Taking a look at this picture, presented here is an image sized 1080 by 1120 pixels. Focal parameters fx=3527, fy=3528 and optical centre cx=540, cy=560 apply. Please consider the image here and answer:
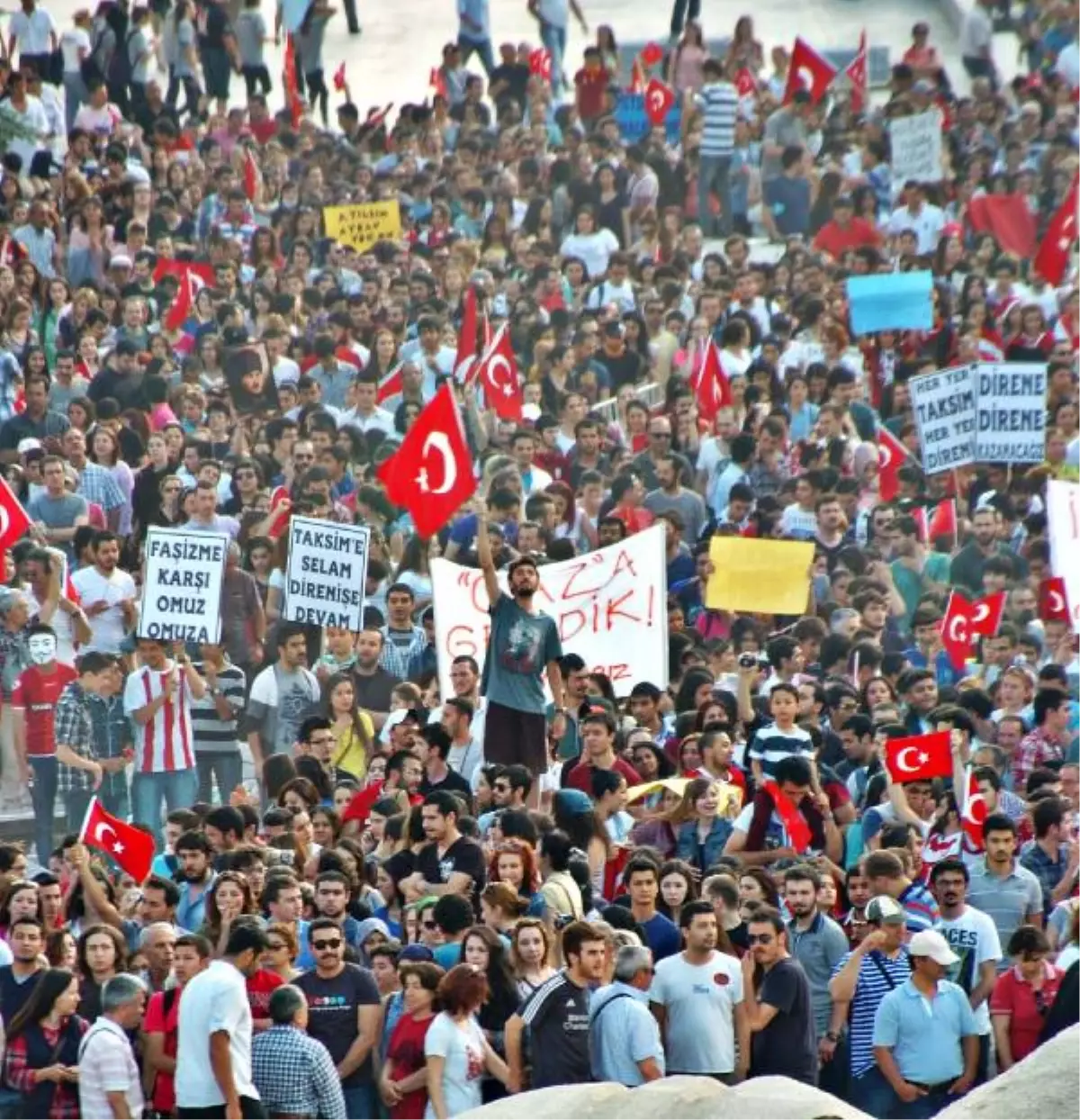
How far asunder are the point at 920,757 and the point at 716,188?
17428 millimetres

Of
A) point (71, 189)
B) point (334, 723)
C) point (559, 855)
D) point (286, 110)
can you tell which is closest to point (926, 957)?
point (559, 855)

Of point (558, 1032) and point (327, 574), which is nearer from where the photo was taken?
point (558, 1032)

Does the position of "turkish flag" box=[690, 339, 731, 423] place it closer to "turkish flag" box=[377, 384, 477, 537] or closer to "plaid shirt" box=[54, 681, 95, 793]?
"turkish flag" box=[377, 384, 477, 537]

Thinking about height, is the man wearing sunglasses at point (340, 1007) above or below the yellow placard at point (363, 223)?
below

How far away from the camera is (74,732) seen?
61.6 ft

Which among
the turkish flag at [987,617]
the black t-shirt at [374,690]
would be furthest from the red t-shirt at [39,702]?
the turkish flag at [987,617]

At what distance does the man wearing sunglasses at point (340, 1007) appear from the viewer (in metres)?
13.7

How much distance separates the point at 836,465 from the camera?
75.0 feet

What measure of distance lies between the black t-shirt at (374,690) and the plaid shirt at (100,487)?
3.51 m

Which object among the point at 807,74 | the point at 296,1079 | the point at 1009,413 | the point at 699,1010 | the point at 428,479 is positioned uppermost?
the point at 807,74

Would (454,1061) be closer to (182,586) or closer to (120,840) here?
(120,840)

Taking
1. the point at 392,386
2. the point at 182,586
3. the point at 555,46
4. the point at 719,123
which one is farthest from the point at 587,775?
the point at 555,46

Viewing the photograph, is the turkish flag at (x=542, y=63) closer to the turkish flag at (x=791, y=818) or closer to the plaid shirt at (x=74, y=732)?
the plaid shirt at (x=74, y=732)

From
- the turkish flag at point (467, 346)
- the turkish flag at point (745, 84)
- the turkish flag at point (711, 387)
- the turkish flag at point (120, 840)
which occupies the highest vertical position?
the turkish flag at point (745, 84)
